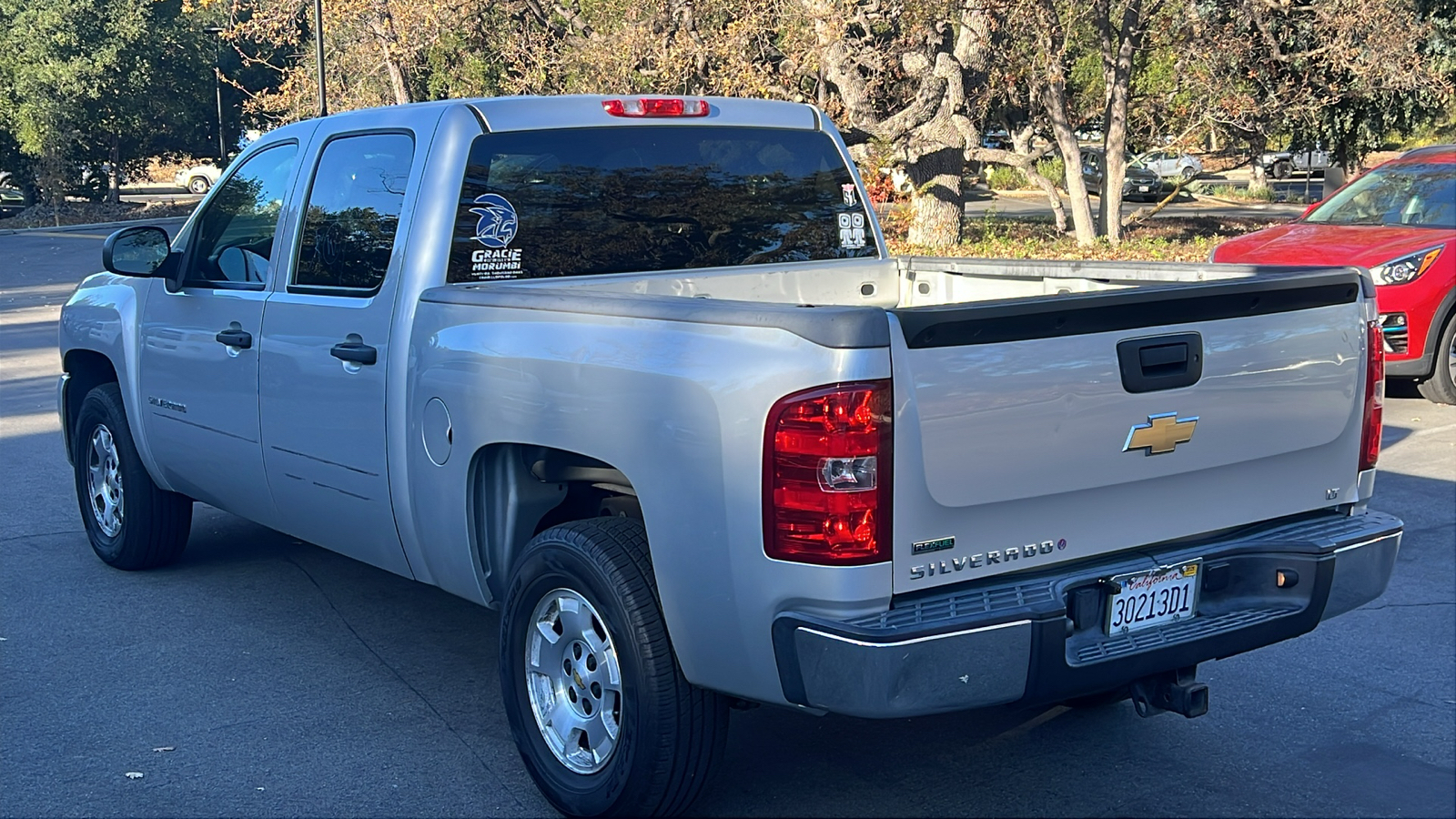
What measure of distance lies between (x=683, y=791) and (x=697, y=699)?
0.25m

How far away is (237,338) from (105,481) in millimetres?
1805

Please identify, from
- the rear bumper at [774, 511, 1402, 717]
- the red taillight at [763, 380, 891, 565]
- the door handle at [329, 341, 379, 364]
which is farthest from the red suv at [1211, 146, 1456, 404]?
the red taillight at [763, 380, 891, 565]

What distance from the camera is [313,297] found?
16.6ft

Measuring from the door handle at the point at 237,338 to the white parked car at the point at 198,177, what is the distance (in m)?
49.4

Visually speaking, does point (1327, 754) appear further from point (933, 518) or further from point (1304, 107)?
point (1304, 107)

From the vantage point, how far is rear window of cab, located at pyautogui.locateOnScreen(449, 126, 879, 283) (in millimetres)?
4727

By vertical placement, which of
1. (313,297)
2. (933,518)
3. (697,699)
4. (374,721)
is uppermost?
(313,297)

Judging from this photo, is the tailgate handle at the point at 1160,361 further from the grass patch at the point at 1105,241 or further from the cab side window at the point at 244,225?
the grass patch at the point at 1105,241

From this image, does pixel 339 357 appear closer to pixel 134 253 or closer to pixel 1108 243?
pixel 134 253

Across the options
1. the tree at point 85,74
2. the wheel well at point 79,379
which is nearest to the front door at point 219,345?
the wheel well at point 79,379

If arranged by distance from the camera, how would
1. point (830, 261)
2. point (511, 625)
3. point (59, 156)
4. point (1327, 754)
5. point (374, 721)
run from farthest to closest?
1. point (59, 156)
2. point (830, 261)
3. point (374, 721)
4. point (1327, 754)
5. point (511, 625)

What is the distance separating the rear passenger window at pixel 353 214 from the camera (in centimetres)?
482

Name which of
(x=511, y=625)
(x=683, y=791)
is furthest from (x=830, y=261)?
(x=683, y=791)

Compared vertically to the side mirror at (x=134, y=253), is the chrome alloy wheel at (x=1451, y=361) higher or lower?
lower
